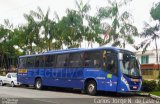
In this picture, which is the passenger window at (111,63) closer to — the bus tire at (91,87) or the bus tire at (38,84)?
the bus tire at (91,87)

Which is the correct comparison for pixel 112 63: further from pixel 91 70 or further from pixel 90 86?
pixel 90 86

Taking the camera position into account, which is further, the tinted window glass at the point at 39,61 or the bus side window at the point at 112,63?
the tinted window glass at the point at 39,61

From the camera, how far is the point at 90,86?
942 inches

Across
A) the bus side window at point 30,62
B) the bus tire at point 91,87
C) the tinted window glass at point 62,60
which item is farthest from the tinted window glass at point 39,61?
the bus tire at point 91,87

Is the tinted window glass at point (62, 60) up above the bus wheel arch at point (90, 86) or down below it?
above

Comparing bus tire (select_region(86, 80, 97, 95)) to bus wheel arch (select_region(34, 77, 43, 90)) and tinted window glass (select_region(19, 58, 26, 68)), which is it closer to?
bus wheel arch (select_region(34, 77, 43, 90))

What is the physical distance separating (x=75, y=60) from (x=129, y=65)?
4.50m

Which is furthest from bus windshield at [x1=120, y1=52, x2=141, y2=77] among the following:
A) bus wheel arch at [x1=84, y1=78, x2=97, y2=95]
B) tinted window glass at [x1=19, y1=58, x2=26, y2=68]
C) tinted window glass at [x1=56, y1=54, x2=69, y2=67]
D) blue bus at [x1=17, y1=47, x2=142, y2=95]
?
tinted window glass at [x1=19, y1=58, x2=26, y2=68]

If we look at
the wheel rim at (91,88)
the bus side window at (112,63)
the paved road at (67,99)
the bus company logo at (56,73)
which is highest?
the bus side window at (112,63)

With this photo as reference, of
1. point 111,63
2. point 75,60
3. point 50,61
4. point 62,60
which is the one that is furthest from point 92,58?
point 50,61

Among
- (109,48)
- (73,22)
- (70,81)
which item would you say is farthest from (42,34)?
(109,48)

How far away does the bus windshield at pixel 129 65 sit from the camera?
2231cm

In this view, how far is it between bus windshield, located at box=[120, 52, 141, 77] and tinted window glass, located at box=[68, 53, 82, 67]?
3.65 m

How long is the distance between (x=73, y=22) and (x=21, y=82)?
9.23 m
